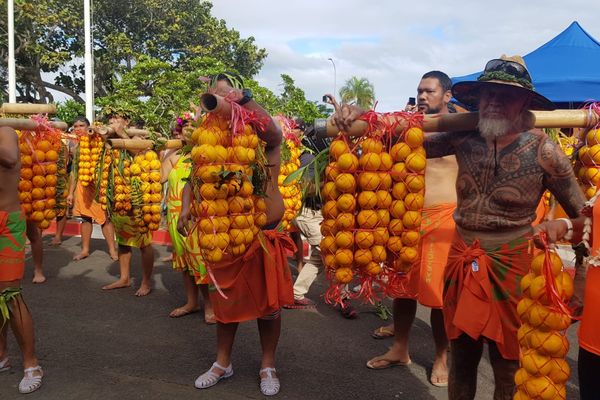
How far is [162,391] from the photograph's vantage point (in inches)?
138

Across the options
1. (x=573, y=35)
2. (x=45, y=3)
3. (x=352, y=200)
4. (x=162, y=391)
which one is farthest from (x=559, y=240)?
(x=45, y=3)

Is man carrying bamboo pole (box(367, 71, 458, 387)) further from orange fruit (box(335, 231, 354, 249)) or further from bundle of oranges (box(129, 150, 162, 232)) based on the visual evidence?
bundle of oranges (box(129, 150, 162, 232))

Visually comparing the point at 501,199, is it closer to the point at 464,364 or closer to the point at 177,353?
the point at 464,364

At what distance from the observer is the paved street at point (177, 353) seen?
3.57 metres

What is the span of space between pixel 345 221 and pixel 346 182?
0.20 meters

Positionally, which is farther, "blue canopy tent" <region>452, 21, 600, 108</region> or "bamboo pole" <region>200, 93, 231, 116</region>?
"blue canopy tent" <region>452, 21, 600, 108</region>

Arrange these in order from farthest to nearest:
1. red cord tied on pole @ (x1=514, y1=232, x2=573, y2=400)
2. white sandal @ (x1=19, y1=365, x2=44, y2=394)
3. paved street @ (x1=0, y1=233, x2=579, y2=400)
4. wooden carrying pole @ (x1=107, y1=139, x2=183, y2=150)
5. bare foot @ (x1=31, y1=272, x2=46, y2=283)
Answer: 1. bare foot @ (x1=31, y1=272, x2=46, y2=283)
2. wooden carrying pole @ (x1=107, y1=139, x2=183, y2=150)
3. paved street @ (x1=0, y1=233, x2=579, y2=400)
4. white sandal @ (x1=19, y1=365, x2=44, y2=394)
5. red cord tied on pole @ (x1=514, y1=232, x2=573, y2=400)

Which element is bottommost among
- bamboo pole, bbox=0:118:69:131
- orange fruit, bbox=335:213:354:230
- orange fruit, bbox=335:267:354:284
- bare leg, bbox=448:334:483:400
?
bare leg, bbox=448:334:483:400

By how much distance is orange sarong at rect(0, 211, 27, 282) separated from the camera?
336 cm

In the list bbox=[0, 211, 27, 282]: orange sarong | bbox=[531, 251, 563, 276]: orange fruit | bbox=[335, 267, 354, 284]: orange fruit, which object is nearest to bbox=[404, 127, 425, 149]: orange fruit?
bbox=[335, 267, 354, 284]: orange fruit

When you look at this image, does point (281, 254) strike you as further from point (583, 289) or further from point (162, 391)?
point (583, 289)

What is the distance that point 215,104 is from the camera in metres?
2.94

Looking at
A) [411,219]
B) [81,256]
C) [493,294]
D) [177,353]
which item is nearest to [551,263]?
[493,294]

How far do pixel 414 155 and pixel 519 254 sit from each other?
742 millimetres
